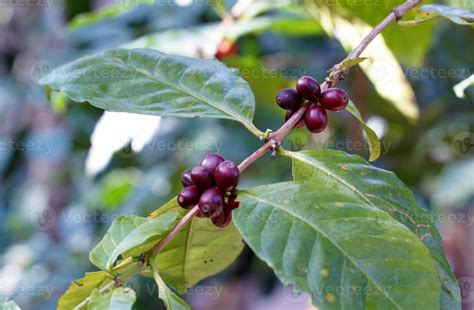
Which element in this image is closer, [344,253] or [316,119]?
[344,253]

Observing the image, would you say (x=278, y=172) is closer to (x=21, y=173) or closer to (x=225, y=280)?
(x=225, y=280)

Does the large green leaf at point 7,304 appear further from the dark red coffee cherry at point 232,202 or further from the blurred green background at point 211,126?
the blurred green background at point 211,126

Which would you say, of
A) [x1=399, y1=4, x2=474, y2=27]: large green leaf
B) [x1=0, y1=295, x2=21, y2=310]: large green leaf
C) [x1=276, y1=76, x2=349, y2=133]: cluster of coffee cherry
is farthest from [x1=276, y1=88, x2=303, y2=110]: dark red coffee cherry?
[x1=0, y1=295, x2=21, y2=310]: large green leaf

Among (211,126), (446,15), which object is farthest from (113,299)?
(211,126)

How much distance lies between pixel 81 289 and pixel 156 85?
30 centimetres

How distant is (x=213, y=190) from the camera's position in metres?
0.73

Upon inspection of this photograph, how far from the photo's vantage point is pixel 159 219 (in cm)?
73

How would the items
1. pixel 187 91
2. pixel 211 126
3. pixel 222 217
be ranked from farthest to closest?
pixel 211 126
pixel 187 91
pixel 222 217

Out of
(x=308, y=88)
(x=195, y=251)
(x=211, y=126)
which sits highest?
(x=308, y=88)

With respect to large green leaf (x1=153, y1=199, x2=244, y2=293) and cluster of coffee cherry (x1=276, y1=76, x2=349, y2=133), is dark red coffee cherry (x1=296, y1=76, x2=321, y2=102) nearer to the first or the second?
cluster of coffee cherry (x1=276, y1=76, x2=349, y2=133)

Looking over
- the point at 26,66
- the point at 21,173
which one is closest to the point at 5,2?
the point at 26,66

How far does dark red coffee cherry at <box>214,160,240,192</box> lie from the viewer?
2.39 feet

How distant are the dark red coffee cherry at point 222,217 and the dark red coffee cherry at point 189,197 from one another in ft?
0.12

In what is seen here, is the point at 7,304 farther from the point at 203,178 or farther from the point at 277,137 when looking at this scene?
the point at 277,137
